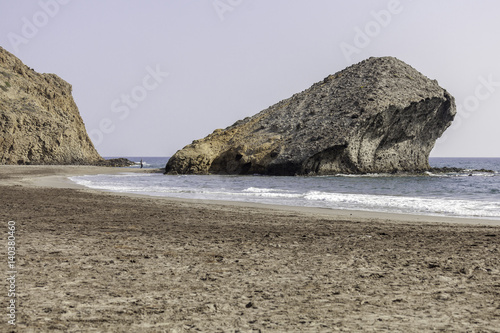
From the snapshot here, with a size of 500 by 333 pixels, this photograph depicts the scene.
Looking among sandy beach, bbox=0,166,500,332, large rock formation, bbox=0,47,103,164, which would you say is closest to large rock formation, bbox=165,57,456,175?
large rock formation, bbox=0,47,103,164

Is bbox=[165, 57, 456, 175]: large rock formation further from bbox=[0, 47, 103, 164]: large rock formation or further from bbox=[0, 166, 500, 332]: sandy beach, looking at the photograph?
bbox=[0, 166, 500, 332]: sandy beach

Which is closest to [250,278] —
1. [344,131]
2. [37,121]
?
[344,131]

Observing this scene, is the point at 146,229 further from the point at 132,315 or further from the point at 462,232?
the point at 462,232

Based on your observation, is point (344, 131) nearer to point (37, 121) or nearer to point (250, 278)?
point (250, 278)

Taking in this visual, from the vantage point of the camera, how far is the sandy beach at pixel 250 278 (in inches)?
179

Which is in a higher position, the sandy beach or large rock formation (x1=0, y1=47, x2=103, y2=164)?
large rock formation (x1=0, y1=47, x2=103, y2=164)

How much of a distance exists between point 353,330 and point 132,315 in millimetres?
2189

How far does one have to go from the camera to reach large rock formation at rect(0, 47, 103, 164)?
75312 millimetres

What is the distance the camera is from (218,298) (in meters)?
5.30

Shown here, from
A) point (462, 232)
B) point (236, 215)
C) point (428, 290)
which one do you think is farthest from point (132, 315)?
point (236, 215)

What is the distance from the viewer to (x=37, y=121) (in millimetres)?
80688

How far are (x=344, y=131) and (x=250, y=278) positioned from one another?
158ft

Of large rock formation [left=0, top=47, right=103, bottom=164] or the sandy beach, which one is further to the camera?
large rock formation [left=0, top=47, right=103, bottom=164]

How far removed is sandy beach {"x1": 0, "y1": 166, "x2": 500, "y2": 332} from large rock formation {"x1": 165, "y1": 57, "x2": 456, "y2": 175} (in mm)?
42128
